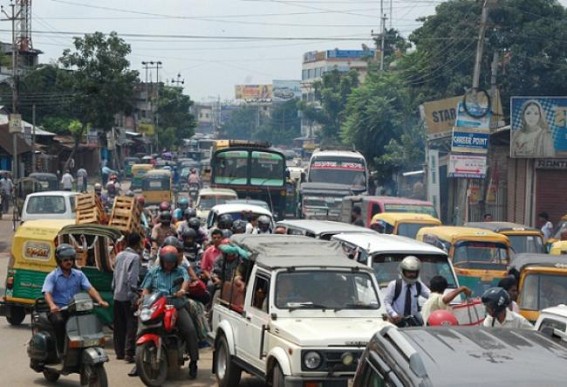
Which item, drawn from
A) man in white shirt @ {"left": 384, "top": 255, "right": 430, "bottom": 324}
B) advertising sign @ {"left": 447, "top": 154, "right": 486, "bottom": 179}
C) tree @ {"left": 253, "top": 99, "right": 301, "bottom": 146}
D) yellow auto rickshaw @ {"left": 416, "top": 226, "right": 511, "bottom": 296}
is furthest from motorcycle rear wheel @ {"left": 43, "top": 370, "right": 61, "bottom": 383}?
tree @ {"left": 253, "top": 99, "right": 301, "bottom": 146}

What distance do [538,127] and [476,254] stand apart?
17227 millimetres

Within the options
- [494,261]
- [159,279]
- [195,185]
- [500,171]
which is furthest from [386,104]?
[159,279]

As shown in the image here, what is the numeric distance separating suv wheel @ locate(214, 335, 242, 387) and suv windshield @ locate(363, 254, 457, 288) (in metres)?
2.80

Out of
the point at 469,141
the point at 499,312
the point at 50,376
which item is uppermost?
the point at 469,141

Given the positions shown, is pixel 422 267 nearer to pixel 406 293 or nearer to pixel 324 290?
pixel 406 293

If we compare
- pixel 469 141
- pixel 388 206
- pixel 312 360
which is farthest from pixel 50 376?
pixel 469 141

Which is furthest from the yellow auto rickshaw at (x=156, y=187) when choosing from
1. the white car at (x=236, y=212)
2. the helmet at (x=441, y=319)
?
the helmet at (x=441, y=319)

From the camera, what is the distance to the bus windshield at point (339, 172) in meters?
43.3

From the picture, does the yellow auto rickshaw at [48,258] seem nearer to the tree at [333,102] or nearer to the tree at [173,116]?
the tree at [333,102]

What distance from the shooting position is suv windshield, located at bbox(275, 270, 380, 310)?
36.9 feet

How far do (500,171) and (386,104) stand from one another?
58.7 ft

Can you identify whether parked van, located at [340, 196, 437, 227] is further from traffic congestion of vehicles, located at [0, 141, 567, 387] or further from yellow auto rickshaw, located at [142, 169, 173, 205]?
yellow auto rickshaw, located at [142, 169, 173, 205]

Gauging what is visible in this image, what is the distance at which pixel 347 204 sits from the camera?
31.2 metres

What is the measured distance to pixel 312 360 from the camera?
10.2m
